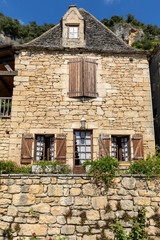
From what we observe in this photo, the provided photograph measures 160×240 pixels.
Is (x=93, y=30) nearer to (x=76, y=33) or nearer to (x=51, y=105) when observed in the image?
(x=76, y=33)

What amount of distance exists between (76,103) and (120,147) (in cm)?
248

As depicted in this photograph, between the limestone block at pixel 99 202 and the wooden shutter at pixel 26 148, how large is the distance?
3.41 meters

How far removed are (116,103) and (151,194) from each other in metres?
4.13

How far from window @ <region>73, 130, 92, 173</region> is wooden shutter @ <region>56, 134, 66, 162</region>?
48 centimetres

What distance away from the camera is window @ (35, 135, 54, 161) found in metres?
7.94

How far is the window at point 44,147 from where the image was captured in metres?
7.94

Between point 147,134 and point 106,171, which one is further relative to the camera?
point 147,134

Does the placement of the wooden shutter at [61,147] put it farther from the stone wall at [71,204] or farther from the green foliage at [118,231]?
the green foliage at [118,231]

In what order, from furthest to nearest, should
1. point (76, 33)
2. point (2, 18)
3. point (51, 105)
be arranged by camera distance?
point (2, 18) → point (76, 33) → point (51, 105)

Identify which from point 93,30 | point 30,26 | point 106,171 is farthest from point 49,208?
point 30,26

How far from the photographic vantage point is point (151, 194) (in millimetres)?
5090

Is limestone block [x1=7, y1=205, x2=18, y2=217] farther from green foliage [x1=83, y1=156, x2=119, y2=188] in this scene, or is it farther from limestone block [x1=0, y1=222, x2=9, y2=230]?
green foliage [x1=83, y1=156, x2=119, y2=188]

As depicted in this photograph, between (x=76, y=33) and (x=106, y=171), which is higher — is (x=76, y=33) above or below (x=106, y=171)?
above

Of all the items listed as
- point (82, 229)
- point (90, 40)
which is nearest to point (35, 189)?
point (82, 229)
